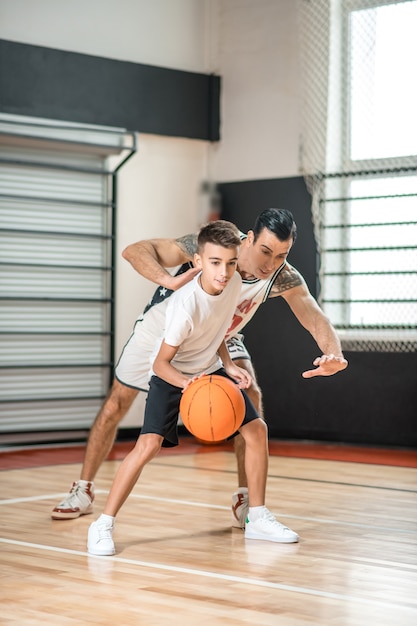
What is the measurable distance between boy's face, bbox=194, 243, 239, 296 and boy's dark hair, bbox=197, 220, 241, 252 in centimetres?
2

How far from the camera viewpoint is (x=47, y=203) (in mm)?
8180

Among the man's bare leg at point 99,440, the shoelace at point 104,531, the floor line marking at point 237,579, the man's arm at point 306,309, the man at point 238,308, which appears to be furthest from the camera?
the man's bare leg at point 99,440

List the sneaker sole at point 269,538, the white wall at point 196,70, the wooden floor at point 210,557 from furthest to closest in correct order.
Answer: the white wall at point 196,70, the sneaker sole at point 269,538, the wooden floor at point 210,557

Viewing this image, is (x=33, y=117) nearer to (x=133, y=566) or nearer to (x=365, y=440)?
(x=365, y=440)

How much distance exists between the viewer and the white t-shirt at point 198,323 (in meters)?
4.05

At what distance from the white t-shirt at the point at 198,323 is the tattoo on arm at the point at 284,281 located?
0.31m

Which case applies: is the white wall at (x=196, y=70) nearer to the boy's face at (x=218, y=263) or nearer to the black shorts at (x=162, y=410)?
the black shorts at (x=162, y=410)

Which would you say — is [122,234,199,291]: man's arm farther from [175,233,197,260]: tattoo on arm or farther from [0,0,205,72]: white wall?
[0,0,205,72]: white wall

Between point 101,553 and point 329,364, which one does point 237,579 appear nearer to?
point 101,553

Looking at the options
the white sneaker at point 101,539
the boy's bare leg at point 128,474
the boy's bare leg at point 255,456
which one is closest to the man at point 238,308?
the boy's bare leg at point 255,456

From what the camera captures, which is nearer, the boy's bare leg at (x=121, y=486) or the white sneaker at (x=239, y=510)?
the boy's bare leg at (x=121, y=486)

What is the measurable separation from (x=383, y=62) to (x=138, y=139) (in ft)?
6.99

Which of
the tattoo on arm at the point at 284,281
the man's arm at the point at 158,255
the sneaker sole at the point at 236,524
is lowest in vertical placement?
the sneaker sole at the point at 236,524

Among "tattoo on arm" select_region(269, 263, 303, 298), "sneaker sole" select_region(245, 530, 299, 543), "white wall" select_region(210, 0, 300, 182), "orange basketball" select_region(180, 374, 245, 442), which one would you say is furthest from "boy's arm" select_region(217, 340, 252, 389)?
"white wall" select_region(210, 0, 300, 182)
